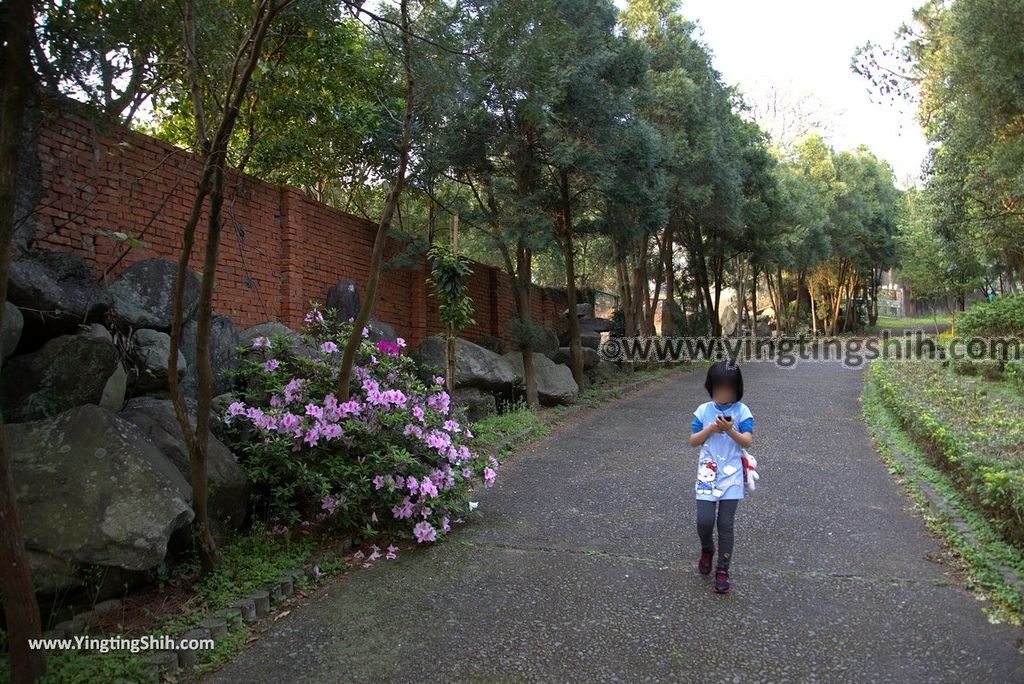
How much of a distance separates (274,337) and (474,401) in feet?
14.3

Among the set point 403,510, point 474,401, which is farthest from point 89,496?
point 474,401

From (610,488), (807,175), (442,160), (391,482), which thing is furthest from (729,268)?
(391,482)

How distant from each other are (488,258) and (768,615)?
11211mm

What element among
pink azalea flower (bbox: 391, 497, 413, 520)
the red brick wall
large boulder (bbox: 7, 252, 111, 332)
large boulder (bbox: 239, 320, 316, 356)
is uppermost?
the red brick wall

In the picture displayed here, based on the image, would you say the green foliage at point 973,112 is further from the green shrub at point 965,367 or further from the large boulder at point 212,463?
the large boulder at point 212,463

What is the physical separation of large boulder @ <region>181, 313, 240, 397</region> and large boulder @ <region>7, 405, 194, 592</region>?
1.59 meters

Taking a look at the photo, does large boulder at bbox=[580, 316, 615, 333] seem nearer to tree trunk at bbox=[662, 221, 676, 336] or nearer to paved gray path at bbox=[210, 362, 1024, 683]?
tree trunk at bbox=[662, 221, 676, 336]

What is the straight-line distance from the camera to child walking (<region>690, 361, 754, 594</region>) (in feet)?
14.1

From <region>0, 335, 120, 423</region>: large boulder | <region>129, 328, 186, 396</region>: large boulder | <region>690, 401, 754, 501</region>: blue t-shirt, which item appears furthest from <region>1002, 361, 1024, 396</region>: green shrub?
<region>0, 335, 120, 423</region>: large boulder

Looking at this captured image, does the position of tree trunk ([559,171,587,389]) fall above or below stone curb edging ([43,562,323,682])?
above

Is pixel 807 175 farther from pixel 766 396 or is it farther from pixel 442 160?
pixel 442 160

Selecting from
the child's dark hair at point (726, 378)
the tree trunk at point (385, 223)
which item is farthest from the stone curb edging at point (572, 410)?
the child's dark hair at point (726, 378)

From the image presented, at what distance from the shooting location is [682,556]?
4.93 metres

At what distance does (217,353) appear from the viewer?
20.0ft
